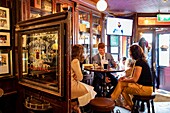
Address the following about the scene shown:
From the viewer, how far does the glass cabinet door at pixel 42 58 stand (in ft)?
6.59

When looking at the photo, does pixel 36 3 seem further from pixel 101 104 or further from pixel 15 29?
pixel 101 104

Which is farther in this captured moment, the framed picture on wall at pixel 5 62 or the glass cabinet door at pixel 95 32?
the glass cabinet door at pixel 95 32

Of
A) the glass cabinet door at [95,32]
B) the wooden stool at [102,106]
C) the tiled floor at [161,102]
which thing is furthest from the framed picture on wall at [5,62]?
the glass cabinet door at [95,32]

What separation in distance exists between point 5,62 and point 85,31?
240 cm

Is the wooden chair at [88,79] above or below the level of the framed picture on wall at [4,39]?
below

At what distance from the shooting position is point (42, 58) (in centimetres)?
230

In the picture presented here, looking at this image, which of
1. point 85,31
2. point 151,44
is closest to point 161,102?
point 151,44

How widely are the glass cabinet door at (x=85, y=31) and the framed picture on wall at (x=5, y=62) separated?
198 cm

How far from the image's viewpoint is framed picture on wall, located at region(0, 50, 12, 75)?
278cm

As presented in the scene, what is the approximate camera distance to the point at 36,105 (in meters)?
2.23

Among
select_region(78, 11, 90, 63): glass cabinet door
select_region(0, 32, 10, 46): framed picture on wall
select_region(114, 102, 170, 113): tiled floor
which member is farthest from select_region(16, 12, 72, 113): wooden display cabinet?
select_region(114, 102, 170, 113): tiled floor

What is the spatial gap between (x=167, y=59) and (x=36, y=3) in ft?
16.1

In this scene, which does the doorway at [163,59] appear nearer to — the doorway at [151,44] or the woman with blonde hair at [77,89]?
the doorway at [151,44]

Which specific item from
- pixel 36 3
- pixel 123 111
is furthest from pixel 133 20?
pixel 36 3
